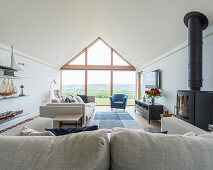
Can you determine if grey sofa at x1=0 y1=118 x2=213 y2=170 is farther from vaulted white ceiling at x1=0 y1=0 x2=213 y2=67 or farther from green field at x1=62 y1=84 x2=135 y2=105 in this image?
green field at x1=62 y1=84 x2=135 y2=105

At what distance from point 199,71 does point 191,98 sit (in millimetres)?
510

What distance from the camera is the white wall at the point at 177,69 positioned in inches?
79.5

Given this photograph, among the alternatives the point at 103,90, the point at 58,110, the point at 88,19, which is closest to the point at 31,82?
the point at 58,110

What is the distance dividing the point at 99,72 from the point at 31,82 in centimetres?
336

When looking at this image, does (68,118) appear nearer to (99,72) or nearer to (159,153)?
(159,153)

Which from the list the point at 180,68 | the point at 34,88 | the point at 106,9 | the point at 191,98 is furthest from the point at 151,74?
the point at 34,88

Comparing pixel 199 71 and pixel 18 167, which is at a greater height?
pixel 199 71

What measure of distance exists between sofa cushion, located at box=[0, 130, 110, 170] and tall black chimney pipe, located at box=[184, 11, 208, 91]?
2146 mm

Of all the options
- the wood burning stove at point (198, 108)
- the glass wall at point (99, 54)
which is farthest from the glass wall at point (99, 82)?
the wood burning stove at point (198, 108)

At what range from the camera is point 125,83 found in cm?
627

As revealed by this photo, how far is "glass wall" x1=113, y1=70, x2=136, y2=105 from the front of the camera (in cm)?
621

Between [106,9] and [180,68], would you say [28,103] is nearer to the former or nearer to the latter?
[106,9]

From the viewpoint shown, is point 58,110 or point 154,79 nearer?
point 58,110

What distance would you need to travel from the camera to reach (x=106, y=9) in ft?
10.4
